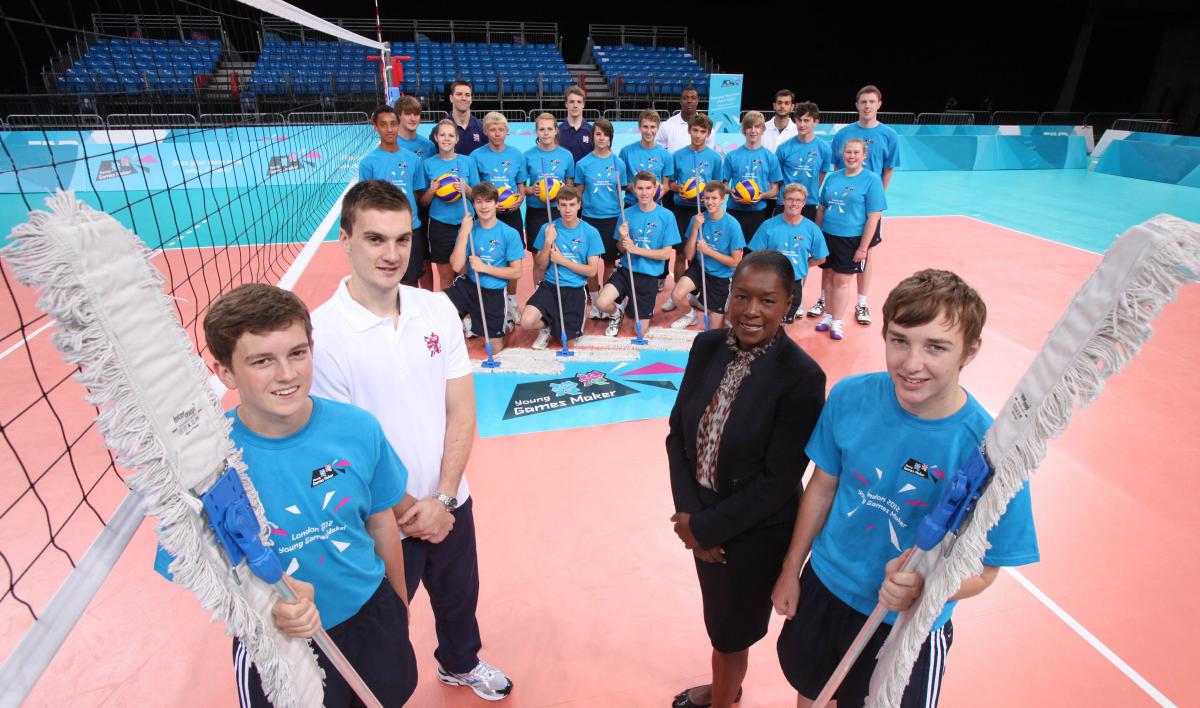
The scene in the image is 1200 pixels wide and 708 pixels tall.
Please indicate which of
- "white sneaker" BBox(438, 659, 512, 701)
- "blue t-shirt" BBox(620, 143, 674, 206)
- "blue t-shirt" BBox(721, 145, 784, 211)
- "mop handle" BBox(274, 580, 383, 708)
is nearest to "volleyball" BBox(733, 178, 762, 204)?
"blue t-shirt" BBox(721, 145, 784, 211)

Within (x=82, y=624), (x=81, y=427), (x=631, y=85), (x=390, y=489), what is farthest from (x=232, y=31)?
(x=390, y=489)

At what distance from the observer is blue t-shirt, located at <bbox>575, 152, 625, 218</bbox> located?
19.6 feet

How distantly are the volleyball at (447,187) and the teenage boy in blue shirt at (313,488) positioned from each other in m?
4.18

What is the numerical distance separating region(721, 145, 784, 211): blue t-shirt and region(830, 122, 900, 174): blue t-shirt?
0.71m

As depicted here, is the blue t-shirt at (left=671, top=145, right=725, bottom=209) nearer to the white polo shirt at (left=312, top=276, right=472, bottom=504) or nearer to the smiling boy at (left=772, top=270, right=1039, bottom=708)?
the white polo shirt at (left=312, top=276, right=472, bottom=504)

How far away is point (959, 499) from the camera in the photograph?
1.24 meters

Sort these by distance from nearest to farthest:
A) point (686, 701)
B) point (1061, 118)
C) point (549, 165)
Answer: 1. point (686, 701)
2. point (549, 165)
3. point (1061, 118)

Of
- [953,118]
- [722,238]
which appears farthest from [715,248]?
[953,118]

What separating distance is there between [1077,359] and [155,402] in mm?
1446

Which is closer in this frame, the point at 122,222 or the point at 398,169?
the point at 122,222

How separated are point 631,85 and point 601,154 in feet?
36.1

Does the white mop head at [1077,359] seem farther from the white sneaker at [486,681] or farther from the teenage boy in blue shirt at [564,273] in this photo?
the teenage boy in blue shirt at [564,273]

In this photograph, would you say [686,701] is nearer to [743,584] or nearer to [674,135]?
[743,584]

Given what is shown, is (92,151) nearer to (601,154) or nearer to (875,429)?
(601,154)
